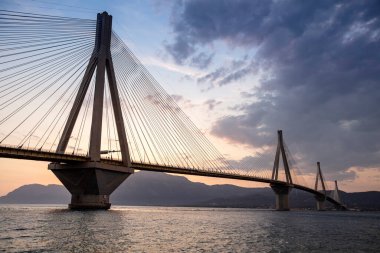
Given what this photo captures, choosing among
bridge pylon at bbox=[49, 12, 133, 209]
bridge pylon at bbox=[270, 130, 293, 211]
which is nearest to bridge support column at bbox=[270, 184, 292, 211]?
bridge pylon at bbox=[270, 130, 293, 211]

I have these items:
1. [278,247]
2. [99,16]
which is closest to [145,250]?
[278,247]

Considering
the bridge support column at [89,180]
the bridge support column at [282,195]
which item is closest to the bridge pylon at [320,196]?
the bridge support column at [282,195]

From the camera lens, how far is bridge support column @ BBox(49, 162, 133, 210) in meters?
50.8

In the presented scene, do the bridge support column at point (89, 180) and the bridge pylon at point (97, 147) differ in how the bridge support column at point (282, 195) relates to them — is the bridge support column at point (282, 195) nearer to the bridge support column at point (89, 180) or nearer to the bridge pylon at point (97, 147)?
the bridge pylon at point (97, 147)

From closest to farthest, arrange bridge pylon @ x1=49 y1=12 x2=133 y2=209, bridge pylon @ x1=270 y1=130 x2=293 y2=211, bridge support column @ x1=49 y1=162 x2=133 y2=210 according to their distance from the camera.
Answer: bridge pylon @ x1=49 y1=12 x2=133 y2=209
bridge support column @ x1=49 y1=162 x2=133 y2=210
bridge pylon @ x1=270 y1=130 x2=293 y2=211

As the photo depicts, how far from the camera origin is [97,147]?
50156 millimetres

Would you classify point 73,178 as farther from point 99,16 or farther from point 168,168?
point 99,16

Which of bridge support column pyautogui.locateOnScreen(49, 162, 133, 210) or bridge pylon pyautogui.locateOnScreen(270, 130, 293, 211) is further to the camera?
bridge pylon pyautogui.locateOnScreen(270, 130, 293, 211)

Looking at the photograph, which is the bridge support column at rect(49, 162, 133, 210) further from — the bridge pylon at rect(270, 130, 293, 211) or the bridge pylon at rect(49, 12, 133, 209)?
the bridge pylon at rect(270, 130, 293, 211)

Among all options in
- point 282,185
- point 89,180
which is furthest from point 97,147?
point 282,185

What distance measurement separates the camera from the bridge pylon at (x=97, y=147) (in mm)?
49062

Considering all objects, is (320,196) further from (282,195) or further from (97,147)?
(97,147)

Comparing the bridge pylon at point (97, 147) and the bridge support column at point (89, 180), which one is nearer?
the bridge pylon at point (97, 147)

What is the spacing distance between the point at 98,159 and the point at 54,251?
110 feet
